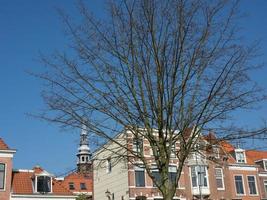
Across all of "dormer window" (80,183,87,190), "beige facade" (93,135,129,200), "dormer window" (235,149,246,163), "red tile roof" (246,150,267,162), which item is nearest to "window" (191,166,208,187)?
"dormer window" (235,149,246,163)

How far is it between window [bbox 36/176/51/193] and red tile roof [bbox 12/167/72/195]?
0.43 meters

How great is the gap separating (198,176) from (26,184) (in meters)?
14.0

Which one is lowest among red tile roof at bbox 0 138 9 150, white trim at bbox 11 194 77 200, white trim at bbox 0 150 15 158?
white trim at bbox 11 194 77 200

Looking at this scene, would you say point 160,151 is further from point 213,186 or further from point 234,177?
point 234,177

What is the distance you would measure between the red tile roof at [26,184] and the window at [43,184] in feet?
1.43

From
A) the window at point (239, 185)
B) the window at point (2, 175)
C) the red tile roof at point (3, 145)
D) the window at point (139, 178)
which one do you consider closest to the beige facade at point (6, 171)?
the window at point (2, 175)

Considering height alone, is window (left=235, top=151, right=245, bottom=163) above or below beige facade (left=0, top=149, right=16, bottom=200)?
above

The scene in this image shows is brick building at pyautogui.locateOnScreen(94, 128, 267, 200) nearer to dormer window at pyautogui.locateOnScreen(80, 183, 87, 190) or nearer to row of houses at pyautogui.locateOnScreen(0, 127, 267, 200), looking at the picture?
row of houses at pyautogui.locateOnScreen(0, 127, 267, 200)

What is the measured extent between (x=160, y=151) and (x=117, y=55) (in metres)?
2.34

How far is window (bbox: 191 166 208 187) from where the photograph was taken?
35906mm

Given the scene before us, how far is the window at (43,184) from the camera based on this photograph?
3080 cm

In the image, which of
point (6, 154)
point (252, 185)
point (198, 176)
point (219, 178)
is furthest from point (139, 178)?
point (252, 185)

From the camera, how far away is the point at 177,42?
30.3ft

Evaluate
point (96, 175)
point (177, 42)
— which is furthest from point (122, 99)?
point (96, 175)
